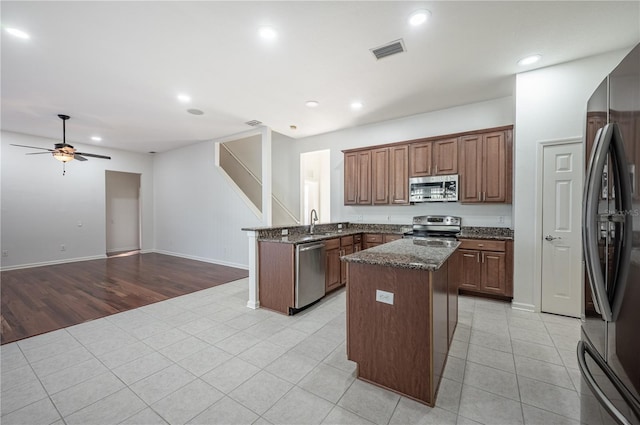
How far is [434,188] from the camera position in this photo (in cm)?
423

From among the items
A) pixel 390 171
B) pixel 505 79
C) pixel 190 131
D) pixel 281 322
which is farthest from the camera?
pixel 190 131

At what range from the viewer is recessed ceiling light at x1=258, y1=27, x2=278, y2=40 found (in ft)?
7.77

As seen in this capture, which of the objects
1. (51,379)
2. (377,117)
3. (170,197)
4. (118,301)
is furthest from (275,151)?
(51,379)

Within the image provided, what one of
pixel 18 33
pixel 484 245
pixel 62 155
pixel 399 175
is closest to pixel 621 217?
pixel 484 245

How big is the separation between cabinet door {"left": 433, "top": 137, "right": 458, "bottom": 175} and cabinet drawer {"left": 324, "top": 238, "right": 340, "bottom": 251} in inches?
77.2

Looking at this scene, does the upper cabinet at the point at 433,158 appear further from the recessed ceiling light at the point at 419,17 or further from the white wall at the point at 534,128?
the recessed ceiling light at the point at 419,17

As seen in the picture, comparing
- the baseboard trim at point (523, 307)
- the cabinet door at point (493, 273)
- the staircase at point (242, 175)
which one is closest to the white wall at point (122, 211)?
the staircase at point (242, 175)

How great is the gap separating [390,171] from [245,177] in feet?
13.6

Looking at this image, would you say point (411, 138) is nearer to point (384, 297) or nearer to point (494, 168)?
point (494, 168)

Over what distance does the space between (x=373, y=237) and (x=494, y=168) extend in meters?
2.11

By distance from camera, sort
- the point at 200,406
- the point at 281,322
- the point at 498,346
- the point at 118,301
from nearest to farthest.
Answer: the point at 200,406 → the point at 498,346 → the point at 281,322 → the point at 118,301

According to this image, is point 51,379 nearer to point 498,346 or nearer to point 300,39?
point 300,39

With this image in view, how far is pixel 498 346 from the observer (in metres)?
2.44

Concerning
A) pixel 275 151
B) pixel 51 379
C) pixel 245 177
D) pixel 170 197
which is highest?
pixel 275 151
